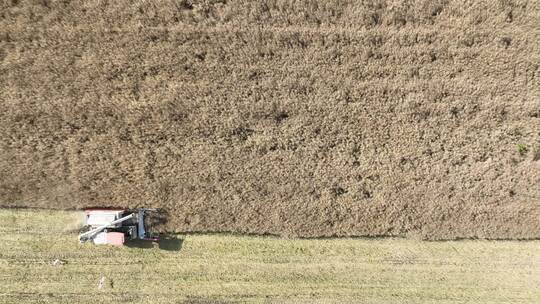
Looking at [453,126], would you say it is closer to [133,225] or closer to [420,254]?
[420,254]

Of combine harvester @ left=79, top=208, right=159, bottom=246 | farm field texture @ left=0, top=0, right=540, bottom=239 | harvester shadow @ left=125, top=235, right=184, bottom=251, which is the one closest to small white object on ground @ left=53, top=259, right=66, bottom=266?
combine harvester @ left=79, top=208, right=159, bottom=246

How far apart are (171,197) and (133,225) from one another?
793mm

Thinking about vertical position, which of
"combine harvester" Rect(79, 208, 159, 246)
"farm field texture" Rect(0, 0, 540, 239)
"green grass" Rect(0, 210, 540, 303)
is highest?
"farm field texture" Rect(0, 0, 540, 239)

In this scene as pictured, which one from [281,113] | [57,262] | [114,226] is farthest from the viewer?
[281,113]

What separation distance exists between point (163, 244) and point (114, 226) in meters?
0.89

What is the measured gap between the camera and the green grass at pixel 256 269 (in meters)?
7.13

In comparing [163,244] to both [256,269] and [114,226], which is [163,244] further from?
[256,269]

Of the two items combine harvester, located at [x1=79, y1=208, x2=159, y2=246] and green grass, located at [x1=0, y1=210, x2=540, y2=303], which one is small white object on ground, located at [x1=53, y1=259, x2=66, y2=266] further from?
combine harvester, located at [x1=79, y1=208, x2=159, y2=246]

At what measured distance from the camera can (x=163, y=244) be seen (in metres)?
7.32

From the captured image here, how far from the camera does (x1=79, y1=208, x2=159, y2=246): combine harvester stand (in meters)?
6.96

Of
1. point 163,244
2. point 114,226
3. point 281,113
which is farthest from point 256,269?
point 281,113

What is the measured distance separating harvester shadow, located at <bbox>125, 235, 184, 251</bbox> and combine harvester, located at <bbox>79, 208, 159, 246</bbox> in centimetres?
12

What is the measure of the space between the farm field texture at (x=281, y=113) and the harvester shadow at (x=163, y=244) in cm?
30

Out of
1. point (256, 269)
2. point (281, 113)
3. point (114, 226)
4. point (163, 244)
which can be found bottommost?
point (256, 269)
